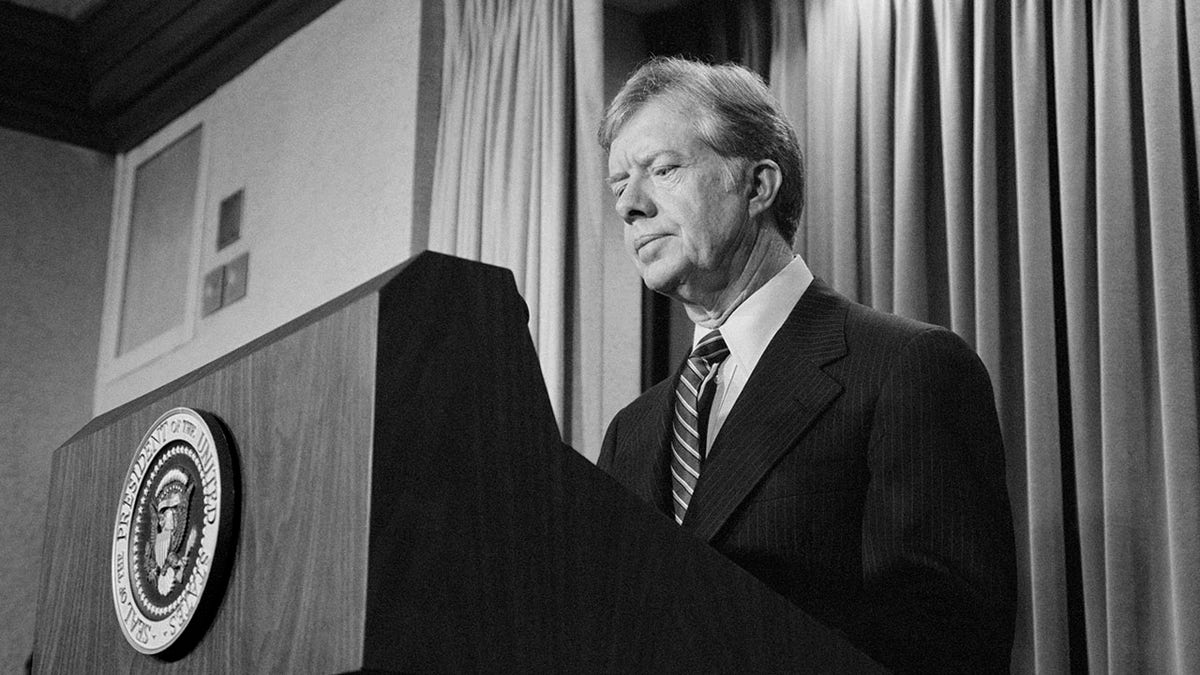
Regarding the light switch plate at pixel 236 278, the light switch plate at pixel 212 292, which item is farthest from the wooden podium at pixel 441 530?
the light switch plate at pixel 212 292

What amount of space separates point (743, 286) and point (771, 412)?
1.26 feet

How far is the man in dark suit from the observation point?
1618 mm

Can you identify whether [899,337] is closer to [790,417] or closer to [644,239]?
[790,417]

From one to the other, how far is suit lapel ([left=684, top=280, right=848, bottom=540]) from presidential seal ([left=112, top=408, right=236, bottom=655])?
0.61 meters

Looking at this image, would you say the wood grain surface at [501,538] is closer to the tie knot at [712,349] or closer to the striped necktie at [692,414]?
the striped necktie at [692,414]

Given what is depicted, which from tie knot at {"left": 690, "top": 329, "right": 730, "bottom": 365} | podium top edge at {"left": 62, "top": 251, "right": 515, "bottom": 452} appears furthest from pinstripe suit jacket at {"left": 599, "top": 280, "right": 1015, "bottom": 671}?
podium top edge at {"left": 62, "top": 251, "right": 515, "bottom": 452}

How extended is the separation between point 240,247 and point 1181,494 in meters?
3.28

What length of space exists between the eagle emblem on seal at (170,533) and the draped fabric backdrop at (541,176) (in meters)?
2.25

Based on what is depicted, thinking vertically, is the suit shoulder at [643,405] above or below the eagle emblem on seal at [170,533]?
above

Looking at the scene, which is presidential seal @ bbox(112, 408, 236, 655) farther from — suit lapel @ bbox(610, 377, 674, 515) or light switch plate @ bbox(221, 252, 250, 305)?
light switch plate @ bbox(221, 252, 250, 305)

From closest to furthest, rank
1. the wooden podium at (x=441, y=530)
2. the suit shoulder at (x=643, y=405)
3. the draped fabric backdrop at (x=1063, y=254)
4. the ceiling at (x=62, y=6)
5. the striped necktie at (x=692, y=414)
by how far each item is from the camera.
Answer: the wooden podium at (x=441, y=530) → the striped necktie at (x=692, y=414) → the suit shoulder at (x=643, y=405) → the draped fabric backdrop at (x=1063, y=254) → the ceiling at (x=62, y=6)

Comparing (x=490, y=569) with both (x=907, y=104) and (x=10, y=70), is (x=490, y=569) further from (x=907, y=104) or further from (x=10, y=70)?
(x=10, y=70)

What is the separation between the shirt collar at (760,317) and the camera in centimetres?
205

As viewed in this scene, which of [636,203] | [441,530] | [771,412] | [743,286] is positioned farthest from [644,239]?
[441,530]
